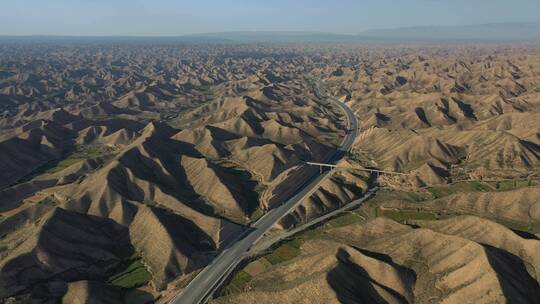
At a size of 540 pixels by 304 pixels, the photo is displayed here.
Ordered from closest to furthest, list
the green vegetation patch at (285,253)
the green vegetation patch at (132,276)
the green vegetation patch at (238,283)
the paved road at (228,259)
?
the paved road at (228,259), the green vegetation patch at (238,283), the green vegetation patch at (132,276), the green vegetation patch at (285,253)

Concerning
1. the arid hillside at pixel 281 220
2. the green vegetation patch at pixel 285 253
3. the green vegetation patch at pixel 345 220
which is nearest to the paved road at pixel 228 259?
the arid hillside at pixel 281 220

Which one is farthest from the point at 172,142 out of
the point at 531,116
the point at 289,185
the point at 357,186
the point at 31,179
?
the point at 531,116

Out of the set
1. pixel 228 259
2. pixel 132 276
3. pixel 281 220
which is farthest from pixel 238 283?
pixel 281 220

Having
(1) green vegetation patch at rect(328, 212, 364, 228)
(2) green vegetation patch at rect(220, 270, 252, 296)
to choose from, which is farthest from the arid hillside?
(2) green vegetation patch at rect(220, 270, 252, 296)

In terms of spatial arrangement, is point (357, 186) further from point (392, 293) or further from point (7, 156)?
point (7, 156)

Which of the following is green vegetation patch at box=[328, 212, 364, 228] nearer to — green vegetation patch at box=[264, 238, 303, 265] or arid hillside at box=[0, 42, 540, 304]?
arid hillside at box=[0, 42, 540, 304]

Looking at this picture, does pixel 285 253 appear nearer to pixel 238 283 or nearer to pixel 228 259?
pixel 228 259

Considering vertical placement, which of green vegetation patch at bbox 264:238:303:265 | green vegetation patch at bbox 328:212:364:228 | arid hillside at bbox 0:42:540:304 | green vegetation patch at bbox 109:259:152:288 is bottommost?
green vegetation patch at bbox 109:259:152:288

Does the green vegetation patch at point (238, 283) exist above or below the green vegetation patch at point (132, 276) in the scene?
above

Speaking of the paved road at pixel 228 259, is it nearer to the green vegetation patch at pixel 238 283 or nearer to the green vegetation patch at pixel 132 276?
the green vegetation patch at pixel 238 283
